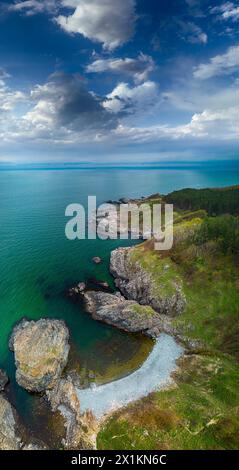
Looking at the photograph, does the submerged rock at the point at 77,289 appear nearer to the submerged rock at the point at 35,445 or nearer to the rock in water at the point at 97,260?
the rock in water at the point at 97,260

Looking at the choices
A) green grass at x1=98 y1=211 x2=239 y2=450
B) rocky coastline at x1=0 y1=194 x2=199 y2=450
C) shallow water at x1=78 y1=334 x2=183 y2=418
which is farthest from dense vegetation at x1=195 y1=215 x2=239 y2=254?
shallow water at x1=78 y1=334 x2=183 y2=418


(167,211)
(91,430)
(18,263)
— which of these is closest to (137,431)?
(91,430)

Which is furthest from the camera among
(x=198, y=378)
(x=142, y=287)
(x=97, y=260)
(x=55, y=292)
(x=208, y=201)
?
(x=208, y=201)

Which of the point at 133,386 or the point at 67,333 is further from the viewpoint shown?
the point at 67,333

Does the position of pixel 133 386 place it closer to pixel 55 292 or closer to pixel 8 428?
pixel 8 428

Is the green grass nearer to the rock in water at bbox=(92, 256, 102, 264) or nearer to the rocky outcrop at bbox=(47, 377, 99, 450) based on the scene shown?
the rocky outcrop at bbox=(47, 377, 99, 450)

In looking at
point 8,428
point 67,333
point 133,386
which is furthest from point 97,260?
point 8,428
